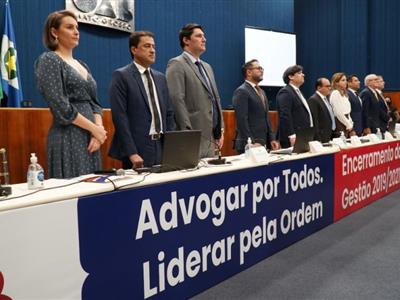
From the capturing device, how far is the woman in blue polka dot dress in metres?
1.83

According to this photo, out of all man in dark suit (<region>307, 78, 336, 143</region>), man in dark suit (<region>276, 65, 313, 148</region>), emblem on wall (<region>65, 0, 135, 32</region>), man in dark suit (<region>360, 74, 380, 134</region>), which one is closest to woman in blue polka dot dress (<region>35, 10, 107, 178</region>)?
man in dark suit (<region>276, 65, 313, 148</region>)

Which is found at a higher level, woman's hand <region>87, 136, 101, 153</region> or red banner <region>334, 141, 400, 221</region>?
woman's hand <region>87, 136, 101, 153</region>

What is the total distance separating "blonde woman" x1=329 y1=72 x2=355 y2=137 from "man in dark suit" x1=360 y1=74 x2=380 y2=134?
1.95ft

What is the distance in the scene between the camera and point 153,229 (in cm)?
153

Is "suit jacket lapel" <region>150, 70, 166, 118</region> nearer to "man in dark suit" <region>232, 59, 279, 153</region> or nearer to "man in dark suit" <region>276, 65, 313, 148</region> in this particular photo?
"man in dark suit" <region>232, 59, 279, 153</region>

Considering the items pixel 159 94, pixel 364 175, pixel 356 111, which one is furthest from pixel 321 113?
pixel 159 94

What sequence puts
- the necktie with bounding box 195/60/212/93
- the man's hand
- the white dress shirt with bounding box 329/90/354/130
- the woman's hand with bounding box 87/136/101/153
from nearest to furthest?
the woman's hand with bounding box 87/136/101/153 → the man's hand → the necktie with bounding box 195/60/212/93 → the white dress shirt with bounding box 329/90/354/130

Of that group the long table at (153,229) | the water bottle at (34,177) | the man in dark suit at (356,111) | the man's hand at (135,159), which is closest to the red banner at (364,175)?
the long table at (153,229)

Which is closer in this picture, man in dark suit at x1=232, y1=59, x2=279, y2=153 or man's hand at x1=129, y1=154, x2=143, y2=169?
man's hand at x1=129, y1=154, x2=143, y2=169

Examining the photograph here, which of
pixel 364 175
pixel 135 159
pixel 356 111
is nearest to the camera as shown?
pixel 135 159

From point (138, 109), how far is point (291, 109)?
1.67 m

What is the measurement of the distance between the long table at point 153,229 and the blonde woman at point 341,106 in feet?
6.60

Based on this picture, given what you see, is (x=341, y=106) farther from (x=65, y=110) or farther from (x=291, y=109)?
(x=65, y=110)

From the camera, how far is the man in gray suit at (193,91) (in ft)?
8.10
